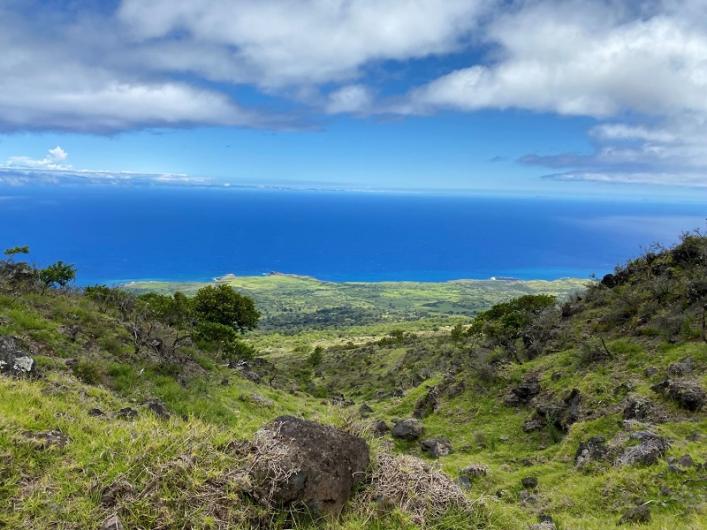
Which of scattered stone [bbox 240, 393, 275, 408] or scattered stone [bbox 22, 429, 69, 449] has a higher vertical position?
scattered stone [bbox 22, 429, 69, 449]

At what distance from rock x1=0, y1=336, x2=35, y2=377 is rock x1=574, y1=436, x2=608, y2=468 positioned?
1109 centimetres

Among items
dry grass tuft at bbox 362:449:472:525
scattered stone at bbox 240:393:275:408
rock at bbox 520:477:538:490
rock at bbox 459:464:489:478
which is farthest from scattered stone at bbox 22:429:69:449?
scattered stone at bbox 240:393:275:408

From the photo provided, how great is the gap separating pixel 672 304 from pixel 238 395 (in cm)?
1526

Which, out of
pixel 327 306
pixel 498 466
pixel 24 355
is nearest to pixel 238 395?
pixel 24 355

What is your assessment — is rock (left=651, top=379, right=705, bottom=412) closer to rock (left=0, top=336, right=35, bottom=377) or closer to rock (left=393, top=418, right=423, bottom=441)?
rock (left=393, top=418, right=423, bottom=441)

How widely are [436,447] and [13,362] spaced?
10.2 metres

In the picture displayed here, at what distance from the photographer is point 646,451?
8.43 meters

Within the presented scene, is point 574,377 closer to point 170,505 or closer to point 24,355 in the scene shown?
point 170,505

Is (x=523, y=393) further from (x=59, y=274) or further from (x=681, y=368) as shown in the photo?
(x=59, y=274)

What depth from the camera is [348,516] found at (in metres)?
4.27

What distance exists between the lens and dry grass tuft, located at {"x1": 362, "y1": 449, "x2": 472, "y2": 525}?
431cm

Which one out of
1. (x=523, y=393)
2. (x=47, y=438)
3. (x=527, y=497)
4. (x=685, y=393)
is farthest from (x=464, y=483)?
(x=523, y=393)

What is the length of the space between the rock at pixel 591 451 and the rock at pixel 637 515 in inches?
102

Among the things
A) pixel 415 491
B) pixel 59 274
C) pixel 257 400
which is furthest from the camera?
pixel 59 274
